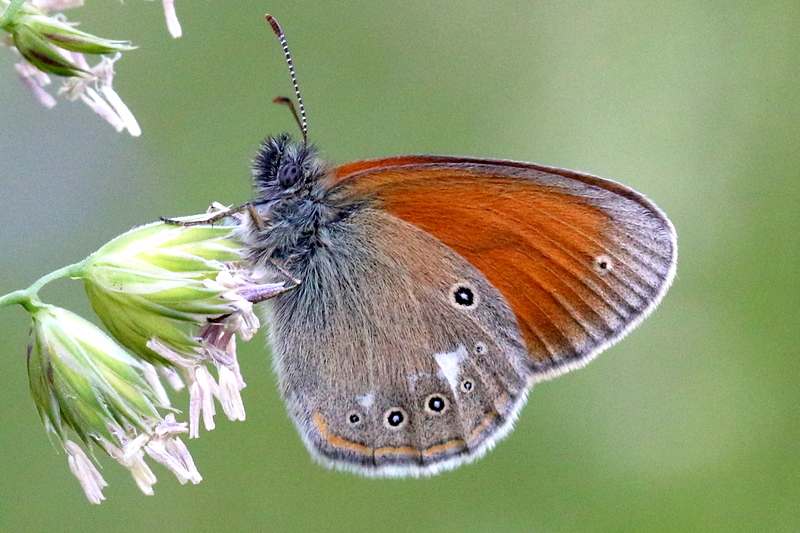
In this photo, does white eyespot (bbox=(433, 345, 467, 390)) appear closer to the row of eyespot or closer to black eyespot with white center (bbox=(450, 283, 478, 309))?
the row of eyespot

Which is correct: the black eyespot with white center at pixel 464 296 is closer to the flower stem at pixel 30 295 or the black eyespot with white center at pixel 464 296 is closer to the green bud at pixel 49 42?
the flower stem at pixel 30 295

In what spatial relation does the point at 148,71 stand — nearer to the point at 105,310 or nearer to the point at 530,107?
the point at 530,107

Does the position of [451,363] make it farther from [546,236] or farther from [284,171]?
[284,171]

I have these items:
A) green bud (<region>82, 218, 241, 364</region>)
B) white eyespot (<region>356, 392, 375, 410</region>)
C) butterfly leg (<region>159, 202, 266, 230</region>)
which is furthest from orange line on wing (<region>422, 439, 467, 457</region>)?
green bud (<region>82, 218, 241, 364</region>)

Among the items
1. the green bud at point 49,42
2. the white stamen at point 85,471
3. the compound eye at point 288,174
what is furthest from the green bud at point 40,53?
the compound eye at point 288,174

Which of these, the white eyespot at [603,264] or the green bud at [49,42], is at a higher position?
the green bud at [49,42]

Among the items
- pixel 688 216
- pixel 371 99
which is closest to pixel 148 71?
pixel 371 99
